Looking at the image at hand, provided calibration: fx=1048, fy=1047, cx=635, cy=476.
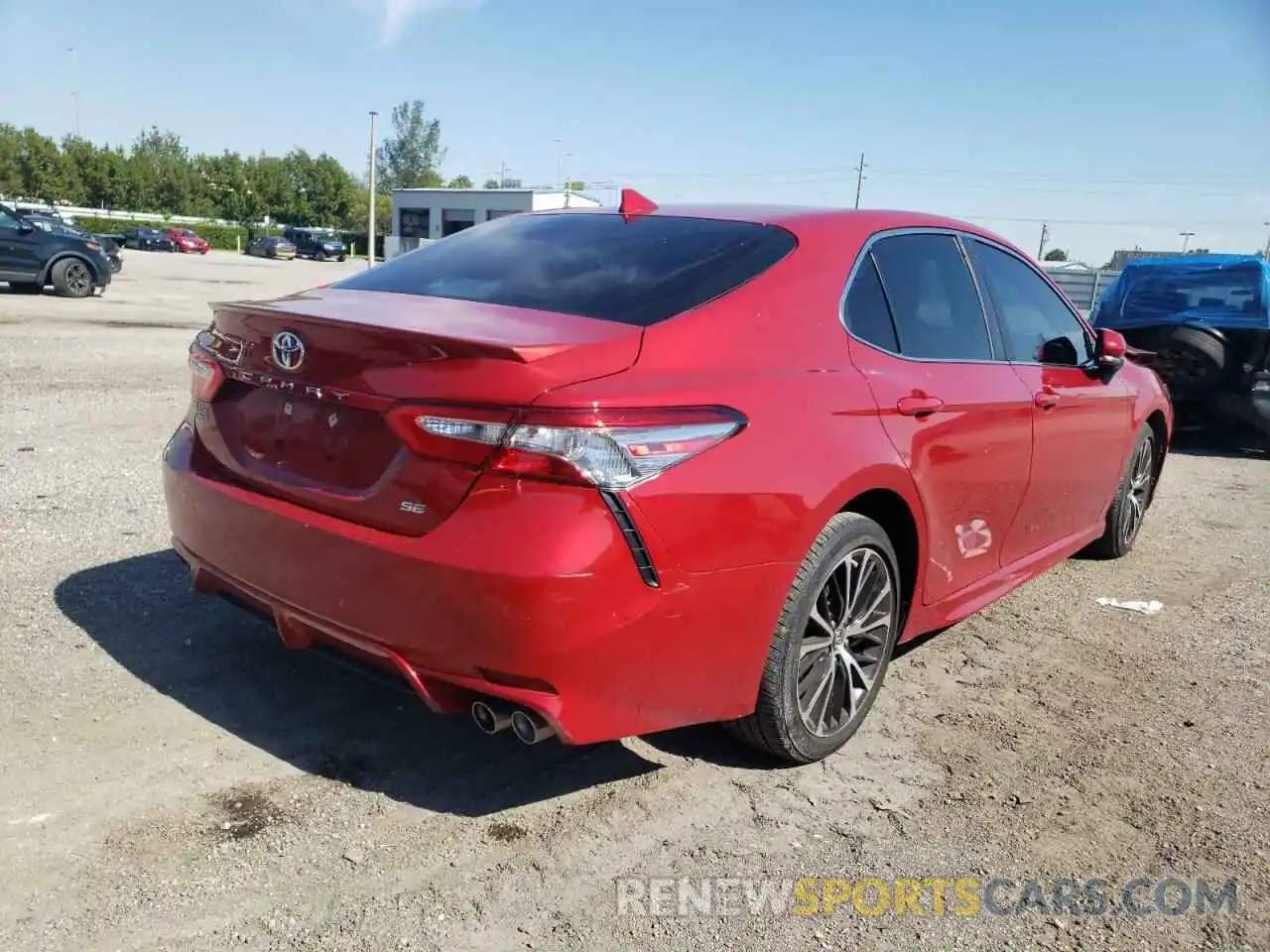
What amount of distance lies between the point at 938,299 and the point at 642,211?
1.12 m

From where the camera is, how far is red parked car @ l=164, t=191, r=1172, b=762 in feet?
8.00

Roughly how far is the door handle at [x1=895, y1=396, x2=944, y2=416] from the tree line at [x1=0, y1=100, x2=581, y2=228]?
9077 centimetres

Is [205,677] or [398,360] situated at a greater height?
[398,360]

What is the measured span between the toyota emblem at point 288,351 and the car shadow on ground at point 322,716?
89 cm

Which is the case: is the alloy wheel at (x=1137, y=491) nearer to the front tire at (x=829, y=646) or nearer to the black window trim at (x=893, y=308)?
the black window trim at (x=893, y=308)

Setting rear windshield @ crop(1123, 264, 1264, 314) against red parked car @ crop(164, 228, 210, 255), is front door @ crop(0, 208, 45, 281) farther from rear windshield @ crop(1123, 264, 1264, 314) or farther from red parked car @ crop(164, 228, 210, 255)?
red parked car @ crop(164, 228, 210, 255)

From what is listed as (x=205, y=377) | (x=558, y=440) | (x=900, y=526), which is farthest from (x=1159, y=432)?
(x=205, y=377)

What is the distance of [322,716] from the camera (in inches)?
130

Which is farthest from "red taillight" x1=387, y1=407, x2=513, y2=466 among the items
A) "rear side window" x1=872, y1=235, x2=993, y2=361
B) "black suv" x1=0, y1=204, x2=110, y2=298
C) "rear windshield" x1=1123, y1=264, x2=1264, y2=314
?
"black suv" x1=0, y1=204, x2=110, y2=298

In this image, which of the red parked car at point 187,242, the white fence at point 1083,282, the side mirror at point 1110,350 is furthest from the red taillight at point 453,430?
the red parked car at point 187,242

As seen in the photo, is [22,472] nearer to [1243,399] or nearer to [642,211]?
[642,211]

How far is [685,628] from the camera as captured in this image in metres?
2.60

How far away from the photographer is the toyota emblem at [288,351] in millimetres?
2814

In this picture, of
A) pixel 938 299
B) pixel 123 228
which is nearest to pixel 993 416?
pixel 938 299
